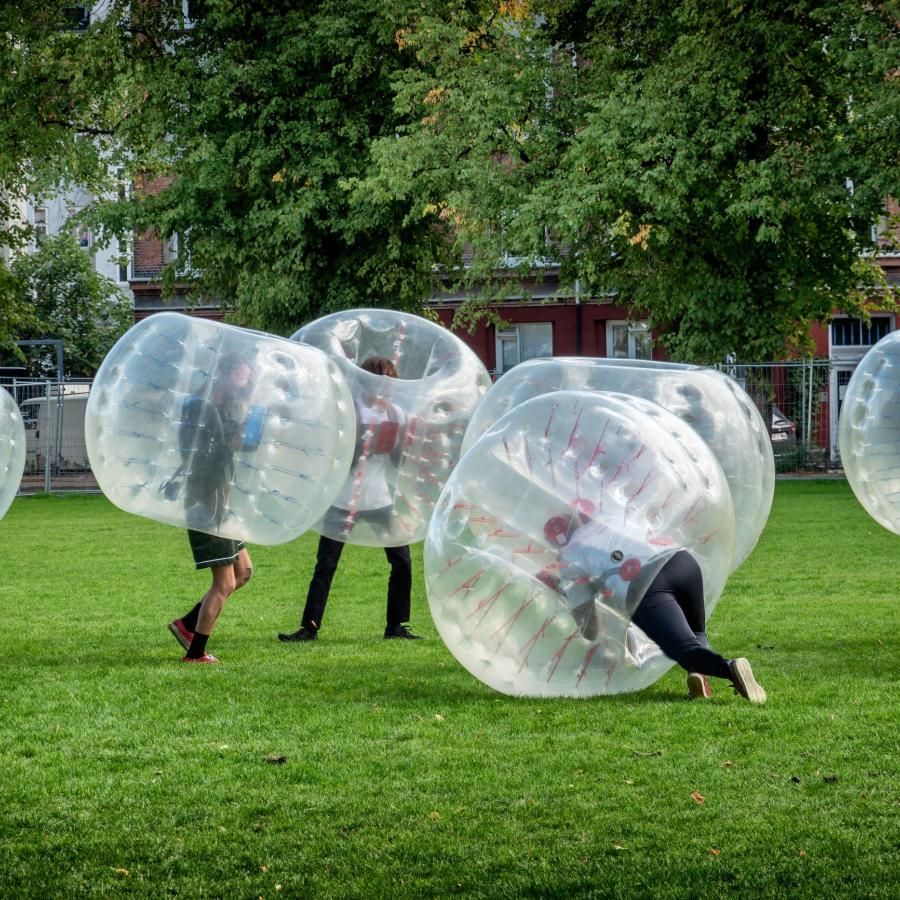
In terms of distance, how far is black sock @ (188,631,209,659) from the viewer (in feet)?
29.9

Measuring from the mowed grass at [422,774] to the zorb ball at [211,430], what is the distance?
104cm

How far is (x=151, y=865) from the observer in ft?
15.9

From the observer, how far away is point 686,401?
28.2ft

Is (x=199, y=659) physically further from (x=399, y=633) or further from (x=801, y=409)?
(x=801, y=409)

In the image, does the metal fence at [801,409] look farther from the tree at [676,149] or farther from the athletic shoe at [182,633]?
the athletic shoe at [182,633]

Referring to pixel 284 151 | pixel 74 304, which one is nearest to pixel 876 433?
pixel 284 151

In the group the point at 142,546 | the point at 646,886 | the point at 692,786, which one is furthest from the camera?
the point at 142,546

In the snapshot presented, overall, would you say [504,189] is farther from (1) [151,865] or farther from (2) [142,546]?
(1) [151,865]

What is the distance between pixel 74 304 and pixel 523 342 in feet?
52.8

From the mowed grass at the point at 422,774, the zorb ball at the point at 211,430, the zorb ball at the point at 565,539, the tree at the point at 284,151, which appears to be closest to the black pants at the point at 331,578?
the mowed grass at the point at 422,774

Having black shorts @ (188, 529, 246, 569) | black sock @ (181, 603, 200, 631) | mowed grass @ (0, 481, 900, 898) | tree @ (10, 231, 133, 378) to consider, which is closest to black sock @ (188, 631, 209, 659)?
mowed grass @ (0, 481, 900, 898)

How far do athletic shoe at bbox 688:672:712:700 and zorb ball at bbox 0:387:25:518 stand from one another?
199 inches

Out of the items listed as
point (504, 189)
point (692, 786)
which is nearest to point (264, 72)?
point (504, 189)

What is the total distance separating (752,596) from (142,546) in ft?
28.7
